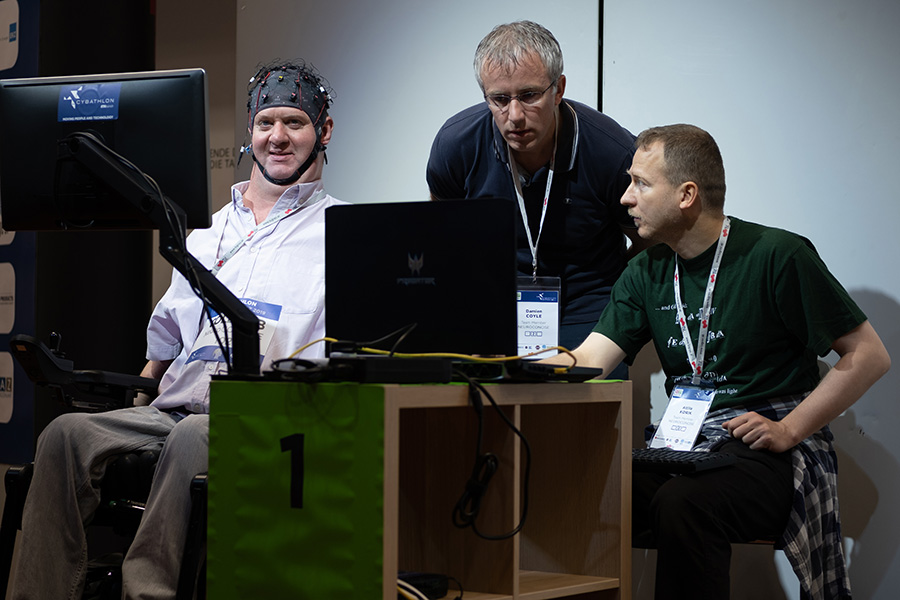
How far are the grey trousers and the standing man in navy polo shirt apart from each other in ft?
3.92

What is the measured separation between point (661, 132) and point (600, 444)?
0.96m

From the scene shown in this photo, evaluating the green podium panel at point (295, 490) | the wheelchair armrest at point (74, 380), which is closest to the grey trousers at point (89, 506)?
the wheelchair armrest at point (74, 380)

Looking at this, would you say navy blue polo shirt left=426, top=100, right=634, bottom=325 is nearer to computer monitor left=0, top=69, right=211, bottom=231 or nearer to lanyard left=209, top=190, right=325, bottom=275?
lanyard left=209, top=190, right=325, bottom=275

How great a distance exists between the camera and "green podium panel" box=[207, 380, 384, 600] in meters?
1.51

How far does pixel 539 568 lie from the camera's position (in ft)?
6.57

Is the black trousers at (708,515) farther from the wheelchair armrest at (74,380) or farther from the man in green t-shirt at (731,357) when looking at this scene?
the wheelchair armrest at (74,380)

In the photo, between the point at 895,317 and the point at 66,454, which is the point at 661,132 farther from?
the point at 66,454

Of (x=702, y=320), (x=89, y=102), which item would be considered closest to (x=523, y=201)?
(x=702, y=320)

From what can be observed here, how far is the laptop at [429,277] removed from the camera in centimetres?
168

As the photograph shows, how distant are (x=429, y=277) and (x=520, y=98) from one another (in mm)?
1061

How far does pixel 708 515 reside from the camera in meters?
2.02

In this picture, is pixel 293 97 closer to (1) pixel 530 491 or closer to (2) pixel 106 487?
(2) pixel 106 487

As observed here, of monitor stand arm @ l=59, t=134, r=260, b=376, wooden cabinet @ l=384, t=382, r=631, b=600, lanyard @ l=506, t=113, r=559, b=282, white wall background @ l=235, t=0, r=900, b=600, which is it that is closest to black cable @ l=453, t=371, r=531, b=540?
wooden cabinet @ l=384, t=382, r=631, b=600

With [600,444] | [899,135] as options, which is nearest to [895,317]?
[899,135]
